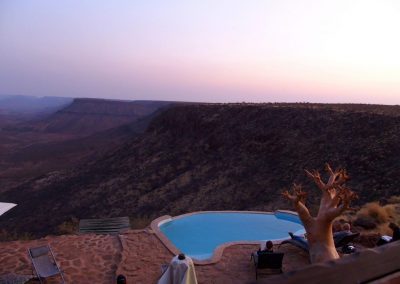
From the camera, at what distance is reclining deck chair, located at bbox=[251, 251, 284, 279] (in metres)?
8.41

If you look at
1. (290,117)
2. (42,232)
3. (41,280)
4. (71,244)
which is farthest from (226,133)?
(41,280)

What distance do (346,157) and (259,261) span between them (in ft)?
52.8

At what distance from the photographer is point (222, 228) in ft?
Result: 44.7

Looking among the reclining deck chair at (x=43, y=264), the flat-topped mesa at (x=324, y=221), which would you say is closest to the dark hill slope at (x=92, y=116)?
the reclining deck chair at (x=43, y=264)

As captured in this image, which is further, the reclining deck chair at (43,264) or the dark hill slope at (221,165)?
the dark hill slope at (221,165)

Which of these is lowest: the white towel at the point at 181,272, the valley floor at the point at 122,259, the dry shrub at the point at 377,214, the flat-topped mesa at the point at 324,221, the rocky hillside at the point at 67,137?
the rocky hillside at the point at 67,137

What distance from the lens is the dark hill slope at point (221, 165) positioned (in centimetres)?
2272

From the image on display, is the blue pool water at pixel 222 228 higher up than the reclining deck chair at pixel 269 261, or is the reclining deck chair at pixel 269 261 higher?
the reclining deck chair at pixel 269 261

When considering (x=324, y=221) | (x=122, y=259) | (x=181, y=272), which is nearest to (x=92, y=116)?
(x=122, y=259)

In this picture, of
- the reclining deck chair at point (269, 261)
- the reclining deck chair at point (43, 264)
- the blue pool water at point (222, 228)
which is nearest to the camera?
the reclining deck chair at point (43, 264)

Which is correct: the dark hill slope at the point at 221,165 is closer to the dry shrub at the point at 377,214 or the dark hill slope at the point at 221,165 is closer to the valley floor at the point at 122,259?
the dry shrub at the point at 377,214

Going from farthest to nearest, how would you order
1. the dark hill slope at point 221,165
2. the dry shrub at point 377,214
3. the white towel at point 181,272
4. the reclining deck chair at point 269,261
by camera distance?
1. the dark hill slope at point 221,165
2. the dry shrub at point 377,214
3. the reclining deck chair at point 269,261
4. the white towel at point 181,272

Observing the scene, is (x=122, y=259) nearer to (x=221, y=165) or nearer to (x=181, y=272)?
(x=181, y=272)

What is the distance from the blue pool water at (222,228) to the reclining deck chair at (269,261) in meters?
3.34
